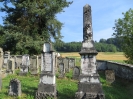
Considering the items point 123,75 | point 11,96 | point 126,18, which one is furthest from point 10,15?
point 11,96

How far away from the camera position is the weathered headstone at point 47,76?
955 centimetres

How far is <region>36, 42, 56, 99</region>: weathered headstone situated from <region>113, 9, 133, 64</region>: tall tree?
50.5 feet

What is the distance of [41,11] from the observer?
30406 millimetres

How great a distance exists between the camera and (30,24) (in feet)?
105

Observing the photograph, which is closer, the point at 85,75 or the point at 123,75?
the point at 85,75

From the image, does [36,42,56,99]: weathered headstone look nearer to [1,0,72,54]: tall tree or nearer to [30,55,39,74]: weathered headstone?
[30,55,39,74]: weathered headstone

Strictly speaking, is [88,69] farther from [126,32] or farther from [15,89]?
[126,32]

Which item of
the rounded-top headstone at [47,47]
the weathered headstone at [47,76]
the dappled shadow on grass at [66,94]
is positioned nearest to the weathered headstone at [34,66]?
the dappled shadow on grass at [66,94]

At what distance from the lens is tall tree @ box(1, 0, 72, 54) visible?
29.3 metres

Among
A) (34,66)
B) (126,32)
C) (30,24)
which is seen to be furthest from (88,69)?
(30,24)

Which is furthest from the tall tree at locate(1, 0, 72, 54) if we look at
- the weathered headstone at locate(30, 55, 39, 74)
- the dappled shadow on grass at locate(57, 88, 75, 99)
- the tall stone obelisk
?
the tall stone obelisk

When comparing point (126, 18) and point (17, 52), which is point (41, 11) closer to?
point (17, 52)

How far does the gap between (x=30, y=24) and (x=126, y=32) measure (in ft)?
50.7

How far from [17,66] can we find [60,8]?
13068mm
